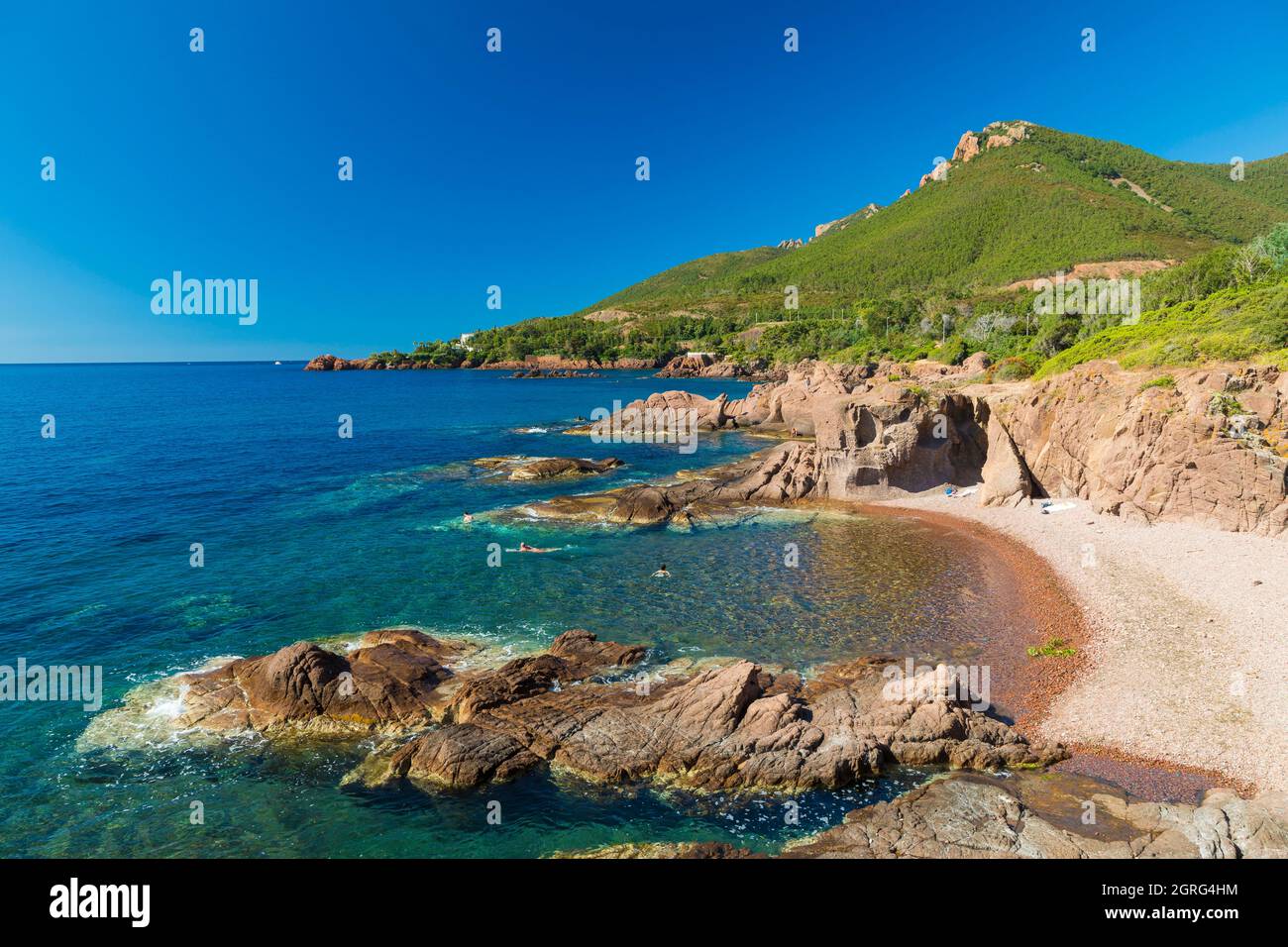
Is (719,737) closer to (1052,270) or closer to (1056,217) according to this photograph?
(1052,270)

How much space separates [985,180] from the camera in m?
182

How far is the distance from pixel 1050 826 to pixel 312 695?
18.8 m

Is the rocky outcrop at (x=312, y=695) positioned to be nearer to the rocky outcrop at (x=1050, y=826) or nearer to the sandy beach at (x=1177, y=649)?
the rocky outcrop at (x=1050, y=826)

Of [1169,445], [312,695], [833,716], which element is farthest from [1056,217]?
[312,695]

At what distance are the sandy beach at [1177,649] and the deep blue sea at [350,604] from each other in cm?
413

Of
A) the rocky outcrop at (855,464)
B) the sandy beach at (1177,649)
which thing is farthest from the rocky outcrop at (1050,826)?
the rocky outcrop at (855,464)

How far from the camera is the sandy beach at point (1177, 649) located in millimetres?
16078

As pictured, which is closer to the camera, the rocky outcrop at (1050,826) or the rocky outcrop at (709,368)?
the rocky outcrop at (1050,826)

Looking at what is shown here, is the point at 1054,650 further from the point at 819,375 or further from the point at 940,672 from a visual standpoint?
the point at 819,375

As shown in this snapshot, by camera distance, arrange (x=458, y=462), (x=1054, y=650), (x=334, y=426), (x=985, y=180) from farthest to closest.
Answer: (x=985, y=180) < (x=334, y=426) < (x=458, y=462) < (x=1054, y=650)

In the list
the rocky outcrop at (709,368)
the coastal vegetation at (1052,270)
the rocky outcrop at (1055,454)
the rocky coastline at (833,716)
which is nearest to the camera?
the rocky coastline at (833,716)

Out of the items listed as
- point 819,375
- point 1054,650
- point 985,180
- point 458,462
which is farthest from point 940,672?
point 985,180

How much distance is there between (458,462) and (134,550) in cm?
2735

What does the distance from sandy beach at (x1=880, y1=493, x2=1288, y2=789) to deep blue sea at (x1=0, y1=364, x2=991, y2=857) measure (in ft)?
13.5
